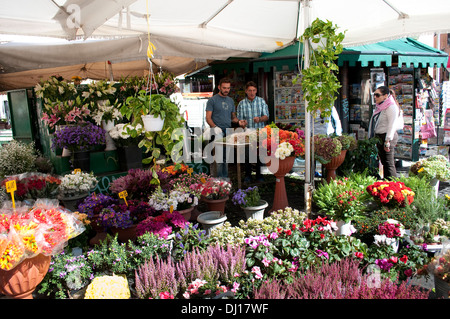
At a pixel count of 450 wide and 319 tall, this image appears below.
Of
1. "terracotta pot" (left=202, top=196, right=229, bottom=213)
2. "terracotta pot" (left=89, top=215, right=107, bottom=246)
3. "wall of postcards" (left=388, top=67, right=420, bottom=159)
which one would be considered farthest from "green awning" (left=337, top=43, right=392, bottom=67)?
"terracotta pot" (left=89, top=215, right=107, bottom=246)

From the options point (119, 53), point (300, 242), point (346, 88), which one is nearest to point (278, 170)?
point (300, 242)

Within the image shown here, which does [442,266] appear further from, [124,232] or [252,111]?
[252,111]

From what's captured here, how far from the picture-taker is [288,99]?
7.56 m

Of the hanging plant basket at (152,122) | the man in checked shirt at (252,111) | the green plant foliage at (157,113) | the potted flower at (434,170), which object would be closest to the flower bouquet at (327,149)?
the potted flower at (434,170)

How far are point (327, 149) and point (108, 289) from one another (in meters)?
3.53

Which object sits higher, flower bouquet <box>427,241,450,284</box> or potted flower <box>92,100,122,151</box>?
potted flower <box>92,100,122,151</box>

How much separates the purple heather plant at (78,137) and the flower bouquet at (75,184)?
0.42m

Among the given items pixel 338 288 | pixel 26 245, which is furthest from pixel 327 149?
pixel 26 245

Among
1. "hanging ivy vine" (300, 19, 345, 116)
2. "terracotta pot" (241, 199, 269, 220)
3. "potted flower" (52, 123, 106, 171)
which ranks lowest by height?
"terracotta pot" (241, 199, 269, 220)

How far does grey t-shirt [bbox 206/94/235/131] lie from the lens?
5879 millimetres

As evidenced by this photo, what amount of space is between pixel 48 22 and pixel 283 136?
293 centimetres

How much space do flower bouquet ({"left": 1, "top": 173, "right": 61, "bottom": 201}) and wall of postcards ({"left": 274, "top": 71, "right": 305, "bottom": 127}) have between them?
16.0ft

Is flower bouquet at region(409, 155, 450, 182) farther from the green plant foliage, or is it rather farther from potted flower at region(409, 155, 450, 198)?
the green plant foliage
